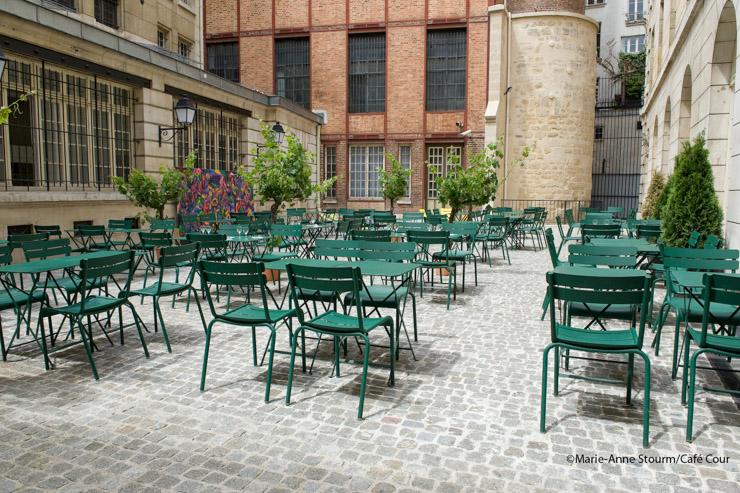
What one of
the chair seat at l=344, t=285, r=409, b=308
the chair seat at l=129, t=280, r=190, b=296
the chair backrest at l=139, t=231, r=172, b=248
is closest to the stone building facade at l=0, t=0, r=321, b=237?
the chair backrest at l=139, t=231, r=172, b=248

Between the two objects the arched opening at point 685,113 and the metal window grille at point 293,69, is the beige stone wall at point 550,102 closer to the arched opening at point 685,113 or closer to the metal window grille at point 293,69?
the metal window grille at point 293,69

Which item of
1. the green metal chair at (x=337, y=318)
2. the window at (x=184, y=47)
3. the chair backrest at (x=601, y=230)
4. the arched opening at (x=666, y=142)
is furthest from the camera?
the window at (x=184, y=47)

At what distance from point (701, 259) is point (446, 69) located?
20992mm

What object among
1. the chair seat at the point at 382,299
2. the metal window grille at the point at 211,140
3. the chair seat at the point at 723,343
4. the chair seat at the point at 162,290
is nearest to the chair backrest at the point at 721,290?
the chair seat at the point at 723,343

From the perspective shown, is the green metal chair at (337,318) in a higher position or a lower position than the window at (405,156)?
lower

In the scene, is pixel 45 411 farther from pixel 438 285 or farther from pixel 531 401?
pixel 438 285

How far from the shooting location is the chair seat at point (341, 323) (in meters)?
4.37

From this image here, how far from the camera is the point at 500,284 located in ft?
31.8

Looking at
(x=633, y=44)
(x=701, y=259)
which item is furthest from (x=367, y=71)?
(x=701, y=259)

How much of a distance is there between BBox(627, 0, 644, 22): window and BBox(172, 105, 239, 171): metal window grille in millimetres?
29229

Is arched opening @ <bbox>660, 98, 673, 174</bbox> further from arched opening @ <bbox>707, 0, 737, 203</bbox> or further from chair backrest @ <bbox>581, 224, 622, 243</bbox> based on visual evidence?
chair backrest @ <bbox>581, 224, 622, 243</bbox>

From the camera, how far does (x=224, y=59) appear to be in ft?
92.0

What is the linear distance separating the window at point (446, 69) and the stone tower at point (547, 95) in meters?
1.86

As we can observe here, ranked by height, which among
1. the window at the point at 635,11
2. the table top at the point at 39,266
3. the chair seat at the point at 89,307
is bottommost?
the chair seat at the point at 89,307
